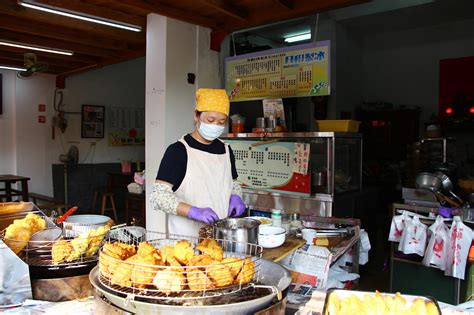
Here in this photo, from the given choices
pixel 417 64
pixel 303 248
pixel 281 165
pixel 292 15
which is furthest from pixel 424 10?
pixel 303 248

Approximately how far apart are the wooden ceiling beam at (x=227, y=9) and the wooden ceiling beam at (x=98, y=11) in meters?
1.13

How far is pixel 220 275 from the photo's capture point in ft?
3.74

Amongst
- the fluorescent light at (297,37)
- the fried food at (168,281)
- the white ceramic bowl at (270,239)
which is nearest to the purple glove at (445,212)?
the white ceramic bowl at (270,239)

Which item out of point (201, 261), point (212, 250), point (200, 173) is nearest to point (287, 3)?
point (200, 173)

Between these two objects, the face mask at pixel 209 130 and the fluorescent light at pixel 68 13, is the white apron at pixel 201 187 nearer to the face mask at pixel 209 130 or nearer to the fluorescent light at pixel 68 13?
the face mask at pixel 209 130

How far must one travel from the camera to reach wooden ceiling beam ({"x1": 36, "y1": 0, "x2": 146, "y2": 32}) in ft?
13.8

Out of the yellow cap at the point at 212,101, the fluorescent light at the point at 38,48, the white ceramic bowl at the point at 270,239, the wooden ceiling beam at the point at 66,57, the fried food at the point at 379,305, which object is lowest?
the white ceramic bowl at the point at 270,239

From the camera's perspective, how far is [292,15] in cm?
448

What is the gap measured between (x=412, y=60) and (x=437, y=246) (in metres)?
7.99

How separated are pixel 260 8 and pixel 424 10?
509cm

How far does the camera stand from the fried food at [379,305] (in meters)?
1.11

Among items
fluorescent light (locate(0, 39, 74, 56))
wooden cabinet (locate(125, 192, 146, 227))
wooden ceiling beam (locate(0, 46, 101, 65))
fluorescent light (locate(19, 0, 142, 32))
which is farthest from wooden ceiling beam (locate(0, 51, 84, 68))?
wooden cabinet (locate(125, 192, 146, 227))

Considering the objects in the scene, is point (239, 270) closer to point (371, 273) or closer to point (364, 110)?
point (371, 273)

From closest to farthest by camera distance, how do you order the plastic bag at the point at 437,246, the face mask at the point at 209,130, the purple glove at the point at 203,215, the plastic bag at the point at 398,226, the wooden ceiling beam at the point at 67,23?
the purple glove at the point at 203,215 → the face mask at the point at 209,130 → the plastic bag at the point at 437,246 → the plastic bag at the point at 398,226 → the wooden ceiling beam at the point at 67,23
